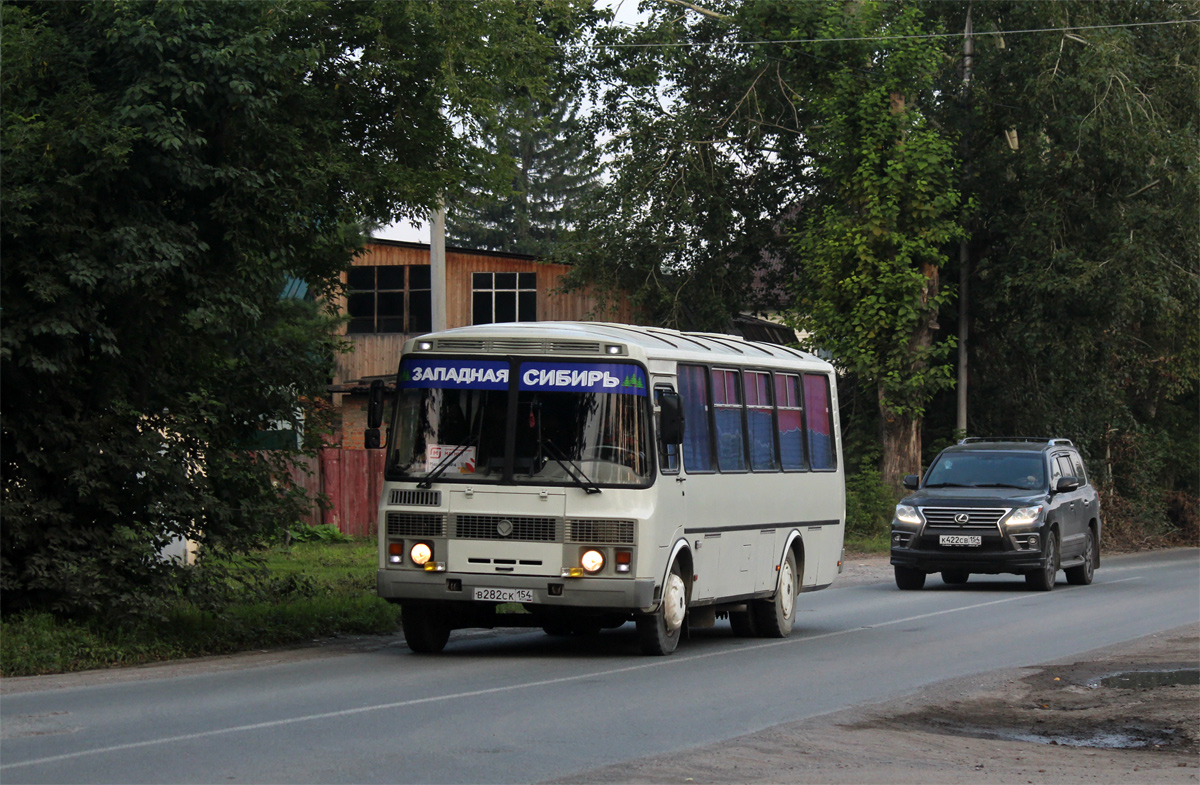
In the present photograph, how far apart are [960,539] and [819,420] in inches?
207

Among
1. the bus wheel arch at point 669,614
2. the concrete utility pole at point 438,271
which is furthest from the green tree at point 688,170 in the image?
the bus wheel arch at point 669,614

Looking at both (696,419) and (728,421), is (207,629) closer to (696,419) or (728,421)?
(696,419)

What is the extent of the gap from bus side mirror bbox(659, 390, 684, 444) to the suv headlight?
1016 centimetres

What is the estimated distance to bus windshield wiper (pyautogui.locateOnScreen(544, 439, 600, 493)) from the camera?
43.9 ft

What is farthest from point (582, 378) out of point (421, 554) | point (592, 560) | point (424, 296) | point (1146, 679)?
point (424, 296)

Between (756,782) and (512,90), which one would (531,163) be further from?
(756,782)

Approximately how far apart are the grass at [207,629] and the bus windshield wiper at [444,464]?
2.55 meters

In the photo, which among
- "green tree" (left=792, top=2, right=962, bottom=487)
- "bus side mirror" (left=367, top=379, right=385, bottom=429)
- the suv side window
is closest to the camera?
"bus side mirror" (left=367, top=379, right=385, bottom=429)

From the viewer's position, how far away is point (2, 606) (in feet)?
44.8

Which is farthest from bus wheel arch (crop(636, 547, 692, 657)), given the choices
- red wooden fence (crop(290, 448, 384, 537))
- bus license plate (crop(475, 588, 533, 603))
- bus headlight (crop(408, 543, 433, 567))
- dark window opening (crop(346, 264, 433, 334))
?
dark window opening (crop(346, 264, 433, 334))

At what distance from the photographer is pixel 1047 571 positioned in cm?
2291

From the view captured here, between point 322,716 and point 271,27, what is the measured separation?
6.67m

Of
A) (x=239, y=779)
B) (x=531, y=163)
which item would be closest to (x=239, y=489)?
(x=239, y=779)

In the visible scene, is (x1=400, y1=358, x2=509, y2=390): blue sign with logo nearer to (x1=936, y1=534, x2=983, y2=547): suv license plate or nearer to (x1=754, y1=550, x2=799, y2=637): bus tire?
(x1=754, y1=550, x2=799, y2=637): bus tire
